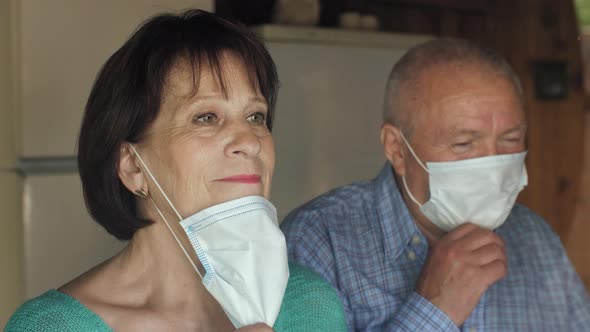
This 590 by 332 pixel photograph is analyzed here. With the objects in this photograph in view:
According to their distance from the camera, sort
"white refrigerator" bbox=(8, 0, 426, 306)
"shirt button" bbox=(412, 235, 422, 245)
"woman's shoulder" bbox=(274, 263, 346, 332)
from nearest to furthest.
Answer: "woman's shoulder" bbox=(274, 263, 346, 332), "shirt button" bbox=(412, 235, 422, 245), "white refrigerator" bbox=(8, 0, 426, 306)

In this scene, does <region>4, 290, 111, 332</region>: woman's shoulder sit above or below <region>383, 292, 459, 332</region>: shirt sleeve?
above

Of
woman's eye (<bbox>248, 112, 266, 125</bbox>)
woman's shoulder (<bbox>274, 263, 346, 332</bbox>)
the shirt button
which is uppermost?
woman's eye (<bbox>248, 112, 266, 125</bbox>)

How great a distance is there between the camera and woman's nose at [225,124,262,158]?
1.37 m

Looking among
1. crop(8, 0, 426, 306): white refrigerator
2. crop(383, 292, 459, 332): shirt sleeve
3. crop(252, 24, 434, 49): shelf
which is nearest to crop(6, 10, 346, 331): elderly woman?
crop(383, 292, 459, 332): shirt sleeve

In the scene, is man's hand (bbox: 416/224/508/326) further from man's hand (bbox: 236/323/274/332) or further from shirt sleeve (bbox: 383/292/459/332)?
man's hand (bbox: 236/323/274/332)

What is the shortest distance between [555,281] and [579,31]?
74.1 inches

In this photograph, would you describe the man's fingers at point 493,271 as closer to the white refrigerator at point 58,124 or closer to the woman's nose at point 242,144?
the woman's nose at point 242,144

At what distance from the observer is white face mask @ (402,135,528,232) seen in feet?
6.09

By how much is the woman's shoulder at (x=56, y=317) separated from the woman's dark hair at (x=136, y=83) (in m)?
0.18

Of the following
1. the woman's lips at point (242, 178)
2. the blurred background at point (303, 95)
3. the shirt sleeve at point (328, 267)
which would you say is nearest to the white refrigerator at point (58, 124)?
the blurred background at point (303, 95)

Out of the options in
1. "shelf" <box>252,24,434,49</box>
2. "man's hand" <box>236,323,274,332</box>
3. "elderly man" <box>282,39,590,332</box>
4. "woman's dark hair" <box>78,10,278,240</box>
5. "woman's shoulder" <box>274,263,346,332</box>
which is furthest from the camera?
"shelf" <box>252,24,434,49</box>

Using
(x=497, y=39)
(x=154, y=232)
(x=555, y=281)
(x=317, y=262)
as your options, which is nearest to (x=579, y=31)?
(x=497, y=39)

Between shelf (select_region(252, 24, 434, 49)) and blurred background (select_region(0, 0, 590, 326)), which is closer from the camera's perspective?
blurred background (select_region(0, 0, 590, 326))

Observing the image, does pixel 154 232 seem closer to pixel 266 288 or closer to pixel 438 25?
pixel 266 288
